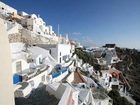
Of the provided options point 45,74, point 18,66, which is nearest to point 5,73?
point 18,66

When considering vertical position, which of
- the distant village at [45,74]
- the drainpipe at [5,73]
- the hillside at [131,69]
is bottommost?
the hillside at [131,69]

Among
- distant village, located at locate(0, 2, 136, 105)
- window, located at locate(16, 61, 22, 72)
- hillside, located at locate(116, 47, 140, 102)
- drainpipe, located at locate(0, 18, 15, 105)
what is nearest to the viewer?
drainpipe, located at locate(0, 18, 15, 105)

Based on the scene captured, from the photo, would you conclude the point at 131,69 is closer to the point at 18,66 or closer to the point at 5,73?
the point at 18,66

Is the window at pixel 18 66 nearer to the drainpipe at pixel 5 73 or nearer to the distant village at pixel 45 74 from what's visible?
the distant village at pixel 45 74

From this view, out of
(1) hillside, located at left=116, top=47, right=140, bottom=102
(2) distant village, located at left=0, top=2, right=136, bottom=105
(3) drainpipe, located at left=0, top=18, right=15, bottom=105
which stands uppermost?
(3) drainpipe, located at left=0, top=18, right=15, bottom=105

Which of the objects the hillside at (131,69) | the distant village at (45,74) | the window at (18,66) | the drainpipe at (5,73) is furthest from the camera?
the hillside at (131,69)

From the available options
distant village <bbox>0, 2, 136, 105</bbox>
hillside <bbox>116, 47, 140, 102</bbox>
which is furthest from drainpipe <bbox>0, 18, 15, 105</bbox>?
hillside <bbox>116, 47, 140, 102</bbox>

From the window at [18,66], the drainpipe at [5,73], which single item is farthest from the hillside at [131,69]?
the drainpipe at [5,73]

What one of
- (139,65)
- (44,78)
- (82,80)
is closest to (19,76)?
(44,78)

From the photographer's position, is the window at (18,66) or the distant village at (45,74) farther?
the window at (18,66)

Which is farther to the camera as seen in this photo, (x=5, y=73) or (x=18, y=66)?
(x=18, y=66)

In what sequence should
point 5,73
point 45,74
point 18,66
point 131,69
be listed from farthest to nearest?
point 131,69
point 45,74
point 18,66
point 5,73

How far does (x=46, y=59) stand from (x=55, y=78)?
4158mm

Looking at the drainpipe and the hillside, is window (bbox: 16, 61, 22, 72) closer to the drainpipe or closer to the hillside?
the drainpipe
